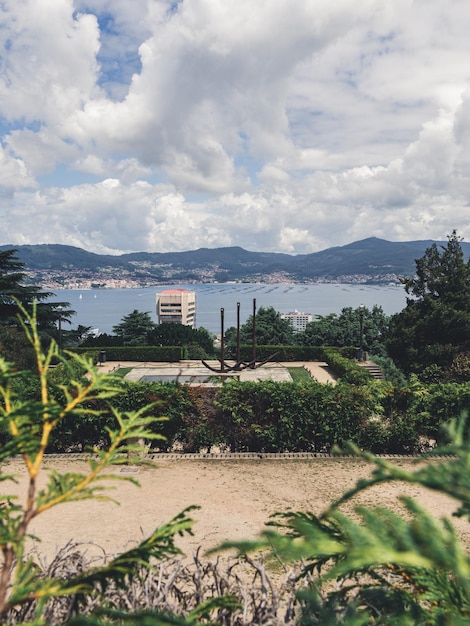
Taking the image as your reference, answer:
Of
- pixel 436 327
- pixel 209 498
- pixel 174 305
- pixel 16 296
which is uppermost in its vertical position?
pixel 16 296

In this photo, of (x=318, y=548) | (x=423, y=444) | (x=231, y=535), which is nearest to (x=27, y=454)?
(x=318, y=548)

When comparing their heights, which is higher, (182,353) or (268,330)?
(268,330)

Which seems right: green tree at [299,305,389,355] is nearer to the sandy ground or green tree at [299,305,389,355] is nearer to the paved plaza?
the paved plaza

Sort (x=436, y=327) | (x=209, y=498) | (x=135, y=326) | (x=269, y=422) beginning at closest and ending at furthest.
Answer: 1. (x=209, y=498)
2. (x=269, y=422)
3. (x=436, y=327)
4. (x=135, y=326)

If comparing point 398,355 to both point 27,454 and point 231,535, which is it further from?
point 27,454

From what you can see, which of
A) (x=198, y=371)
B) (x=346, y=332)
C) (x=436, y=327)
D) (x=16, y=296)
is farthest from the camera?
(x=346, y=332)

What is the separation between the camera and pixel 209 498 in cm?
848

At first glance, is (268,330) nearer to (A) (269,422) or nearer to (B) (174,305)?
(A) (269,422)

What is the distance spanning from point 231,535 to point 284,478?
2.83 metres

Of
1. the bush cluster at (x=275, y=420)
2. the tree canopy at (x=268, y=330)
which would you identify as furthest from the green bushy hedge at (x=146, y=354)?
the bush cluster at (x=275, y=420)

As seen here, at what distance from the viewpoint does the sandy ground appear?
7039mm

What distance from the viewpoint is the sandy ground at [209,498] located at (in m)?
7.04

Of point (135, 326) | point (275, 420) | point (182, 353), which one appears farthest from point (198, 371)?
point (135, 326)

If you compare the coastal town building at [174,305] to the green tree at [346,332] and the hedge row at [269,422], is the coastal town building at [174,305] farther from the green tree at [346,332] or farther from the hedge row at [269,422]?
the hedge row at [269,422]
